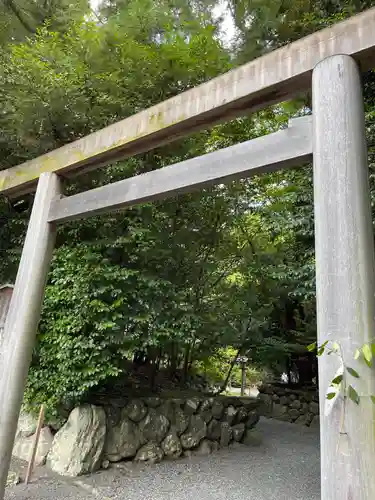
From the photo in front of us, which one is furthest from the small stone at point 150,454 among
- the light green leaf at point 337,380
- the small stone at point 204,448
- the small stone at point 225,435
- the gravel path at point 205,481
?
the light green leaf at point 337,380

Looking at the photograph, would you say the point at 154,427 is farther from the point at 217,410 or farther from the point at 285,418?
the point at 285,418

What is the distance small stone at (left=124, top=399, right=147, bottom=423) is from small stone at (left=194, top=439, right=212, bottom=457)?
1.26 meters

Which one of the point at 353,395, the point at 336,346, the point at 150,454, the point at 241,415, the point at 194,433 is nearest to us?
the point at 353,395

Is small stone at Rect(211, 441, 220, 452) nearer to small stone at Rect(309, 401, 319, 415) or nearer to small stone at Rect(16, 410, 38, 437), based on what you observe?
small stone at Rect(16, 410, 38, 437)

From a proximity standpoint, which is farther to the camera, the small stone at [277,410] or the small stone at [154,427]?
the small stone at [277,410]

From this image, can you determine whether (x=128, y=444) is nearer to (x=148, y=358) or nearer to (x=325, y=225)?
(x=148, y=358)

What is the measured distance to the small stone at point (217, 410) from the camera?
239 inches

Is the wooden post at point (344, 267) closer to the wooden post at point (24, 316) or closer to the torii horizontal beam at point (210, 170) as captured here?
the torii horizontal beam at point (210, 170)

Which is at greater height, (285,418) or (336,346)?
(336,346)

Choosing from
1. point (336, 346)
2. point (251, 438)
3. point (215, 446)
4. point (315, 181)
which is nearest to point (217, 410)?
point (215, 446)

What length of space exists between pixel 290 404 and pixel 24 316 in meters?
9.24

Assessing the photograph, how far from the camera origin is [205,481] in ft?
14.2

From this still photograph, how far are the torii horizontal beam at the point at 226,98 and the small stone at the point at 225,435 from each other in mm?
5230

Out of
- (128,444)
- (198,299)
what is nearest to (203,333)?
(198,299)
